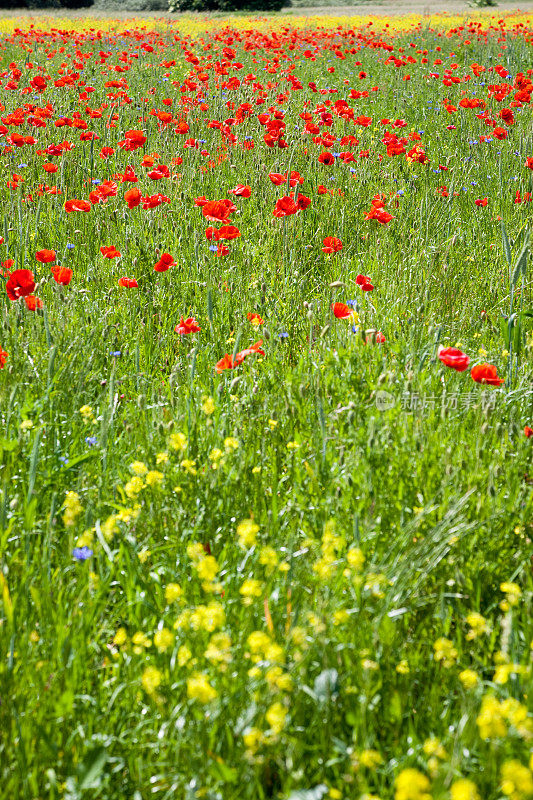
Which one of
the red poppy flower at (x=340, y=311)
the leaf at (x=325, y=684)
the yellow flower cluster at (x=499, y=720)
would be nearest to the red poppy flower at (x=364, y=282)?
the red poppy flower at (x=340, y=311)

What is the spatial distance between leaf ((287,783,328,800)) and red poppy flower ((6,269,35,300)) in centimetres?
168

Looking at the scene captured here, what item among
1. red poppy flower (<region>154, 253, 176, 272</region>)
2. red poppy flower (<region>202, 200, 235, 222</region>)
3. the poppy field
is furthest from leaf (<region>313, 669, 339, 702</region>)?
red poppy flower (<region>202, 200, 235, 222</region>)

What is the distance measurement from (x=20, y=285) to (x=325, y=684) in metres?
1.59

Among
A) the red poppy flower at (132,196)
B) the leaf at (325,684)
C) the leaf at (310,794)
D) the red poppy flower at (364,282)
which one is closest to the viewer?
the leaf at (310,794)

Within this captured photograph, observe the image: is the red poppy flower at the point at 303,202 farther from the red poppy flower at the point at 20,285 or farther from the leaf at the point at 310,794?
the leaf at the point at 310,794

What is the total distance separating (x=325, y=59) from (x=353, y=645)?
10.2 m

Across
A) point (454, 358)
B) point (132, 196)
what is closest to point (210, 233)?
point (132, 196)

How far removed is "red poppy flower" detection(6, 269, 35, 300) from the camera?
2.19 m

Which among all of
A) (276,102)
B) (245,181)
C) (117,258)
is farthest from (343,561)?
(276,102)

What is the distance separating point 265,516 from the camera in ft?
5.62

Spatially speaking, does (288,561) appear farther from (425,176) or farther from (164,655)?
(425,176)

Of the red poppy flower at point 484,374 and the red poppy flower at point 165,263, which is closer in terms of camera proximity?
the red poppy flower at point 484,374

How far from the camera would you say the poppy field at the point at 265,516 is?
113 centimetres

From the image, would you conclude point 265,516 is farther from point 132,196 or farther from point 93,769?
point 132,196
